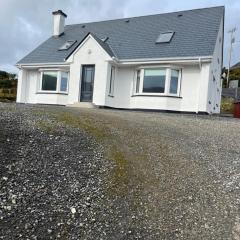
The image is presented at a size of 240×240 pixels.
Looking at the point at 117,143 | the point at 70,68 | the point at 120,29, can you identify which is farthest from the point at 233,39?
the point at 117,143

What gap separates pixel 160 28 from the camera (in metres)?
24.0

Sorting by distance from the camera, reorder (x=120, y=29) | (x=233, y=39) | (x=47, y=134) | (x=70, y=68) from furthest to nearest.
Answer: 1. (x=233, y=39)
2. (x=120, y=29)
3. (x=70, y=68)
4. (x=47, y=134)

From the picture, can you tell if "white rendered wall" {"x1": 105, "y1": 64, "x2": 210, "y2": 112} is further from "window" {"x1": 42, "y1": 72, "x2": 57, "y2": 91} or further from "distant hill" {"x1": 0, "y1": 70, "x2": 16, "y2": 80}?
"distant hill" {"x1": 0, "y1": 70, "x2": 16, "y2": 80}

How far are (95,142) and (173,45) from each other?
1532 cm

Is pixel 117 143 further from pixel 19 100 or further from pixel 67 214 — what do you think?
pixel 19 100

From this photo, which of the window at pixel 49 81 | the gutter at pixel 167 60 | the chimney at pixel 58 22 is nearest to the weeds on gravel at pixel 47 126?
the gutter at pixel 167 60

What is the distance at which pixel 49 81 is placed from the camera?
25.1 meters

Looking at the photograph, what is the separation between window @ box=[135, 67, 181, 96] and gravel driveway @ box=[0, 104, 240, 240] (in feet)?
40.1

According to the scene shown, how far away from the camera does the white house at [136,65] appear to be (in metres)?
20.8

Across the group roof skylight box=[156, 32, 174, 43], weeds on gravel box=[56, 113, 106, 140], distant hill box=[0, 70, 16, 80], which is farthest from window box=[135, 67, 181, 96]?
distant hill box=[0, 70, 16, 80]

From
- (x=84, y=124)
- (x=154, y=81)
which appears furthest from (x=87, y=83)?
(x=84, y=124)

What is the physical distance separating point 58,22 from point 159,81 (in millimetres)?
11260

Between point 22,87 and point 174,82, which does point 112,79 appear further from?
point 22,87

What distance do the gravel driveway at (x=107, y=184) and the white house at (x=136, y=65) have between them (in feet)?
40.5
